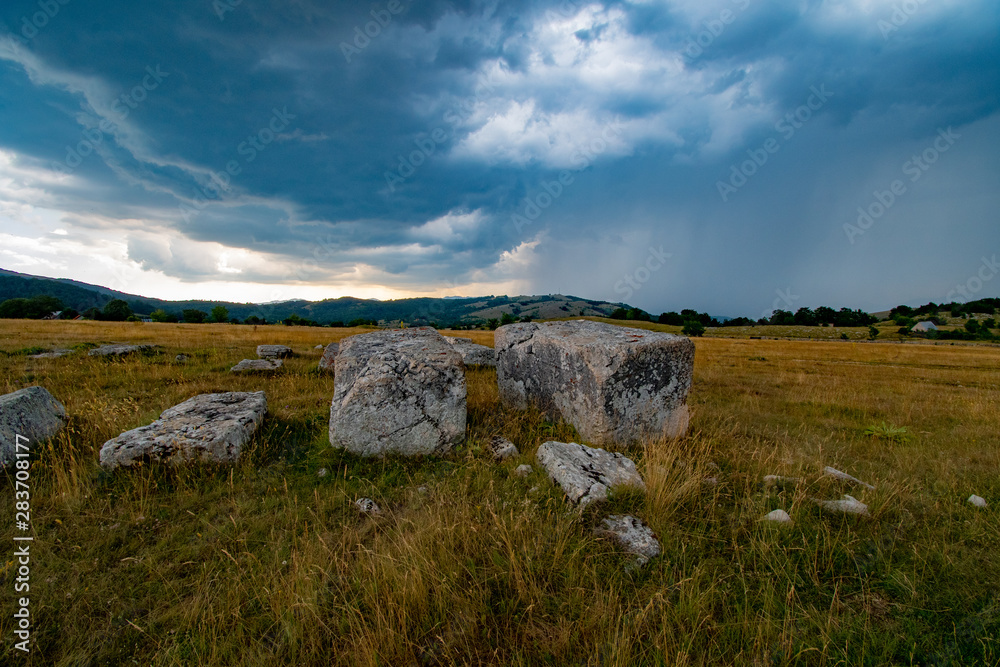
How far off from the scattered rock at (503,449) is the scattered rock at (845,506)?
3.85 metres

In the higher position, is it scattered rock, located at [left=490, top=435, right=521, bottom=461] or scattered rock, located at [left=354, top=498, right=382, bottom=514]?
scattered rock, located at [left=490, top=435, right=521, bottom=461]

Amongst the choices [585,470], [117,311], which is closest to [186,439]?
[585,470]

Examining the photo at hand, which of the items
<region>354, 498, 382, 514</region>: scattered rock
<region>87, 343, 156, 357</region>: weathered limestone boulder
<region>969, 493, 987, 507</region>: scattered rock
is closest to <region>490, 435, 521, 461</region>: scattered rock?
<region>354, 498, 382, 514</region>: scattered rock

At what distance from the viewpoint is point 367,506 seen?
4.40m

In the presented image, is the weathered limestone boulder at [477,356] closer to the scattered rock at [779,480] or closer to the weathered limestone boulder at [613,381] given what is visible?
the weathered limestone boulder at [613,381]

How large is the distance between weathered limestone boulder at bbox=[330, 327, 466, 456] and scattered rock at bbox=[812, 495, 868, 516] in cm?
489

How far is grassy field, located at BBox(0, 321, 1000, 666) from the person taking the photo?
2641mm

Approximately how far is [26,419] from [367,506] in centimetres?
533

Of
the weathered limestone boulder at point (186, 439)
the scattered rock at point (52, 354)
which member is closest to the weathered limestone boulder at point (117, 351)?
the scattered rock at point (52, 354)

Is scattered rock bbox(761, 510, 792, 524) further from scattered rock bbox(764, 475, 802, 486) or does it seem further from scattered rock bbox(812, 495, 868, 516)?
scattered rock bbox(764, 475, 802, 486)

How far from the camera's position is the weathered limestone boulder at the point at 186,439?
4.94 m

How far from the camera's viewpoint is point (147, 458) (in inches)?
195

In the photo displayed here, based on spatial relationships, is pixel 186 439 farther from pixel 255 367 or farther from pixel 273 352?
pixel 273 352

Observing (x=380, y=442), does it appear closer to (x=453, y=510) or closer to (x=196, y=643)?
(x=453, y=510)
